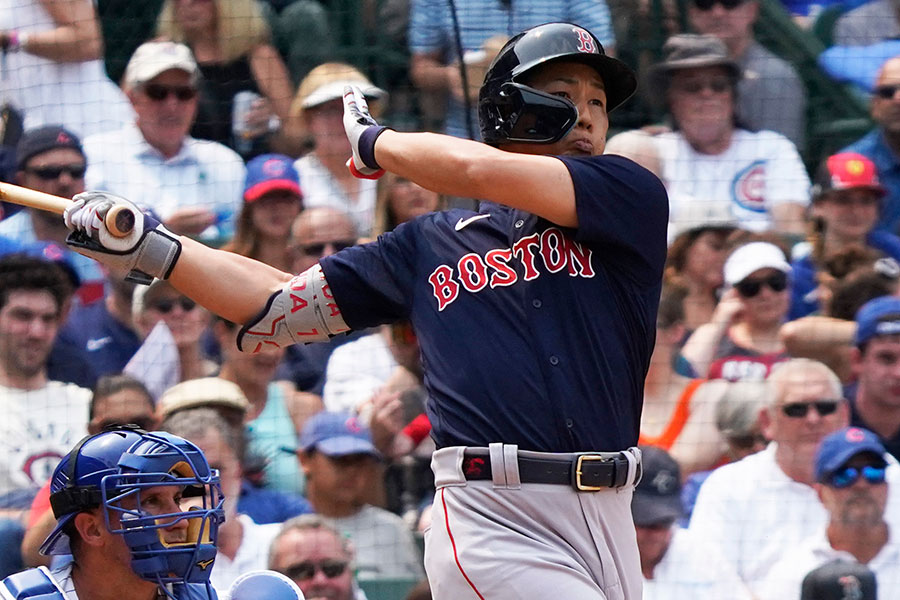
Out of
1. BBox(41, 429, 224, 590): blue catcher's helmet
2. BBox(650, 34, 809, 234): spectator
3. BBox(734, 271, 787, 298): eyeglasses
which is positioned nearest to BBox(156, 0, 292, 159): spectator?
BBox(650, 34, 809, 234): spectator

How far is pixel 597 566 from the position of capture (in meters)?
2.88

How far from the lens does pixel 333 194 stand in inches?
228

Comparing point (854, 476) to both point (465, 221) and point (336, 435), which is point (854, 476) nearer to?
point (336, 435)

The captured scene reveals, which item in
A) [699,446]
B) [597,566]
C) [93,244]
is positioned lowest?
[699,446]

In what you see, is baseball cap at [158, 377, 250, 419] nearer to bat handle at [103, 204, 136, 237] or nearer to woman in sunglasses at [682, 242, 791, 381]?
woman in sunglasses at [682, 242, 791, 381]

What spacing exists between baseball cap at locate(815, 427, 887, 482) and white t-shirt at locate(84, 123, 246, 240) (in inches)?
93.2

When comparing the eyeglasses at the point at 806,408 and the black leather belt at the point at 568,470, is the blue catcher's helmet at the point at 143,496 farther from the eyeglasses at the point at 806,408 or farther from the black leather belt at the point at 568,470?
the eyeglasses at the point at 806,408

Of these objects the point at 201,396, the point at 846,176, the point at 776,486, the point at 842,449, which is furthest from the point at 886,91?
the point at 201,396

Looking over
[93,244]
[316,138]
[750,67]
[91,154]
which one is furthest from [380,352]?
[93,244]

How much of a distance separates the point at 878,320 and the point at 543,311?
2.84 metres

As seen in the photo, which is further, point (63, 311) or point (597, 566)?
point (63, 311)

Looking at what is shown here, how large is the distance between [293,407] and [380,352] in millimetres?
380

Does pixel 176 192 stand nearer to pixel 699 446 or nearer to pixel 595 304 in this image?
pixel 699 446

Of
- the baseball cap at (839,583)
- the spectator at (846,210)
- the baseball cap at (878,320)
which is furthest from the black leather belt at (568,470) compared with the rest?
the spectator at (846,210)
